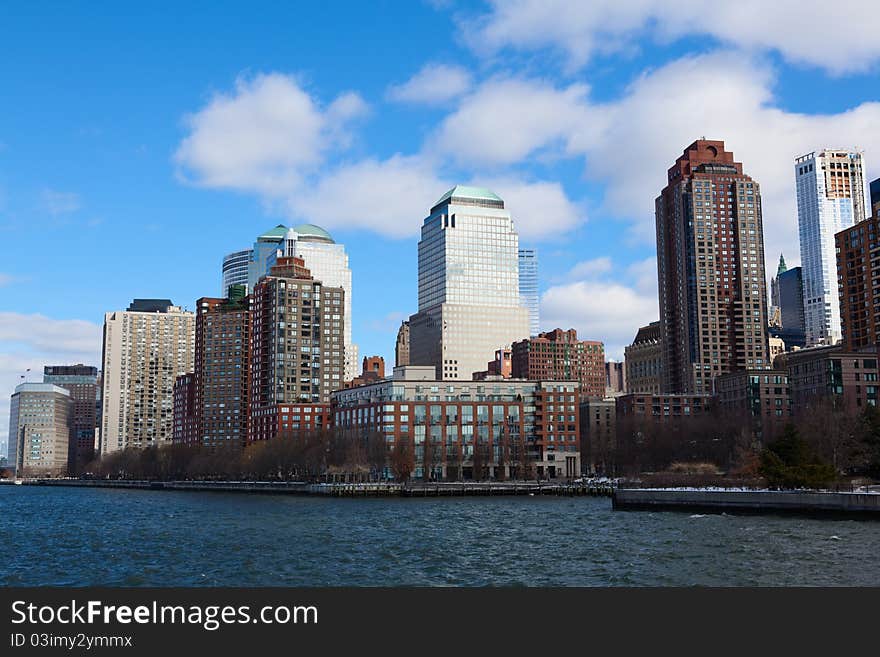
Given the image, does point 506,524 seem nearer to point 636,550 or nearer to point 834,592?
point 636,550

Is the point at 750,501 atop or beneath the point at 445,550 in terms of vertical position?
atop

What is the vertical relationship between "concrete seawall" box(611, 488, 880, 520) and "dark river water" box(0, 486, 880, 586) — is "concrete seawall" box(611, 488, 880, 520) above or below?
Result: above

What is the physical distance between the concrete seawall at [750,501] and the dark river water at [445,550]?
4.45m

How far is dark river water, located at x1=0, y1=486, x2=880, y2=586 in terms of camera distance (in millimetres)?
61625

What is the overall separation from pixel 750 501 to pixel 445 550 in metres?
51.2

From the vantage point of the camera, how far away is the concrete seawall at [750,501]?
326ft

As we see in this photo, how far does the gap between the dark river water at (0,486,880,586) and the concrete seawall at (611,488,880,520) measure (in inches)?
175

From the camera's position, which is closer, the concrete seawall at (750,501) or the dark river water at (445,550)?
the dark river water at (445,550)

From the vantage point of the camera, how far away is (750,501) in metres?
114

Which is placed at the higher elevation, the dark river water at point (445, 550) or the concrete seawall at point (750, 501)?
the concrete seawall at point (750, 501)

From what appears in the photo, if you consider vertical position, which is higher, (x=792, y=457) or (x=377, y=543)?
(x=792, y=457)

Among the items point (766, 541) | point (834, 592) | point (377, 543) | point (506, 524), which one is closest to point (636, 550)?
point (766, 541)

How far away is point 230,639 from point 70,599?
22.4ft

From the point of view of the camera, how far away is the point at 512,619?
32.8 m
